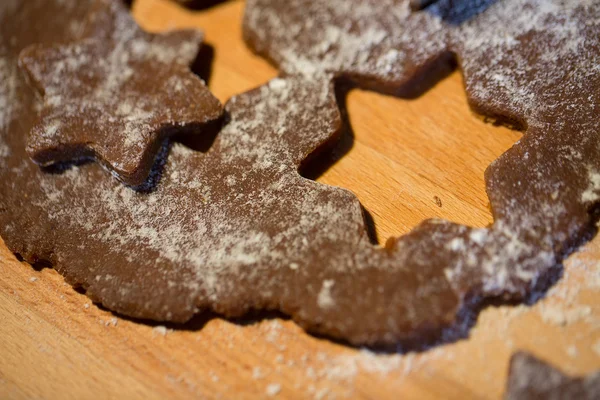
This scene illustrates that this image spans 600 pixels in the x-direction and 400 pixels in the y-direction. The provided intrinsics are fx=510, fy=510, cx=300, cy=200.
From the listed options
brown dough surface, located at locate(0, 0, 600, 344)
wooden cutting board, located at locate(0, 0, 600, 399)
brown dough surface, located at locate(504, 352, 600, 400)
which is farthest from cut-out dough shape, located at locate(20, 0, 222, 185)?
brown dough surface, located at locate(504, 352, 600, 400)

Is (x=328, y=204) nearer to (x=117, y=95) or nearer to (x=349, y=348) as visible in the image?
(x=349, y=348)

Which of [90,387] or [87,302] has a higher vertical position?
[87,302]

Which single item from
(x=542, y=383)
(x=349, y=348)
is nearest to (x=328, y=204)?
(x=349, y=348)

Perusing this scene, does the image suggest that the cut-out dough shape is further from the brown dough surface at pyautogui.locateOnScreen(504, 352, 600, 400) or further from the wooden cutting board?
the brown dough surface at pyautogui.locateOnScreen(504, 352, 600, 400)

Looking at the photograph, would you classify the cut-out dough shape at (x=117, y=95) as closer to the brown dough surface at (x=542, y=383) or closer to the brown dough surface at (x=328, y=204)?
the brown dough surface at (x=328, y=204)

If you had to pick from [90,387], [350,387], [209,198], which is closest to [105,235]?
[209,198]

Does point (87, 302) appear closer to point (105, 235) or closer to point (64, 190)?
point (105, 235)
